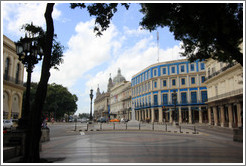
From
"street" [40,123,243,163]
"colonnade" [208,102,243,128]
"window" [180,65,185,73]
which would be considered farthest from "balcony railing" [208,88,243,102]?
"window" [180,65,185,73]

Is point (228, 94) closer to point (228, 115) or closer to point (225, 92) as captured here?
point (225, 92)

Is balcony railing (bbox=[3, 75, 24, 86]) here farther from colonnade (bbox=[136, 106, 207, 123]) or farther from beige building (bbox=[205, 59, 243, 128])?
beige building (bbox=[205, 59, 243, 128])

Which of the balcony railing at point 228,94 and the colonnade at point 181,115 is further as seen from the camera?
the colonnade at point 181,115

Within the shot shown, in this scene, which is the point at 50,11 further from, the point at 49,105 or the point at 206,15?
the point at 49,105

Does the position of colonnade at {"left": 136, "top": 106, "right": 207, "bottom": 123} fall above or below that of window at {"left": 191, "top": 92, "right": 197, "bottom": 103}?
below

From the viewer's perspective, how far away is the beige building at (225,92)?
87.9 ft

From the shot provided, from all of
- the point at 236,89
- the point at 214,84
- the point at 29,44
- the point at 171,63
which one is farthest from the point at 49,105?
the point at 29,44

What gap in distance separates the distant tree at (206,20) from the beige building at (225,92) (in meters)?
18.9

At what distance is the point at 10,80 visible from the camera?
33312 millimetres

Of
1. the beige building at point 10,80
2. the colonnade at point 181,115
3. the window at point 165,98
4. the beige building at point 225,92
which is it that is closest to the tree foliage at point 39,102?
the beige building at point 225,92

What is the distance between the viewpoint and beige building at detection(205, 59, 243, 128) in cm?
2679

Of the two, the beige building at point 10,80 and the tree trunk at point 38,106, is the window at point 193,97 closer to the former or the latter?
the beige building at point 10,80

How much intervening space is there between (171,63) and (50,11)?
161ft

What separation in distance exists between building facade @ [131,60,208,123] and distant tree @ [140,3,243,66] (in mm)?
40514
